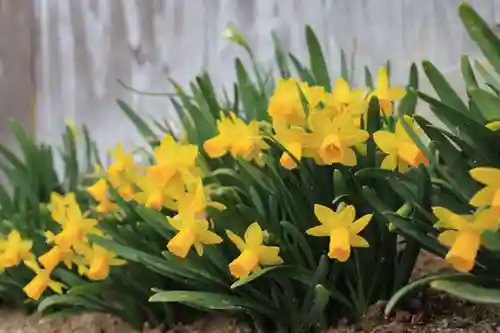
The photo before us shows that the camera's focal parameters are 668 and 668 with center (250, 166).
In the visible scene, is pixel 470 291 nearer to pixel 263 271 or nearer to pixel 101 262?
pixel 263 271

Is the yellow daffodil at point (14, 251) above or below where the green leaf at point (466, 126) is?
below

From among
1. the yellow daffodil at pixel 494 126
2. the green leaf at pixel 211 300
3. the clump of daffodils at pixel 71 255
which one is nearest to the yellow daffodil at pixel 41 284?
the clump of daffodils at pixel 71 255

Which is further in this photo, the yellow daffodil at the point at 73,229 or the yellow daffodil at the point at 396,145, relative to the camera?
the yellow daffodil at the point at 73,229

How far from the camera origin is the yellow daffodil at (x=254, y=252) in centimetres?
58

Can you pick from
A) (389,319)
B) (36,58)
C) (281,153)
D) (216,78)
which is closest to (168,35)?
(216,78)

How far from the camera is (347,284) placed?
603mm

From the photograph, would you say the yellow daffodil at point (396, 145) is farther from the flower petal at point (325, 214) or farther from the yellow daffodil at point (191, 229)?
the yellow daffodil at point (191, 229)

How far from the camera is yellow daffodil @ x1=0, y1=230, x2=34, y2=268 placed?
88 cm

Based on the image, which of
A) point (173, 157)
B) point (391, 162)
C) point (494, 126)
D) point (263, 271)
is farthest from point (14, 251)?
point (494, 126)

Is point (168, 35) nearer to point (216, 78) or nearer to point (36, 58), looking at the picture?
point (216, 78)

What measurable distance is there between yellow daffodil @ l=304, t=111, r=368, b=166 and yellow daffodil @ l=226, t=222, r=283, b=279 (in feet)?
0.28

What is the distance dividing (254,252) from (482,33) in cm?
26

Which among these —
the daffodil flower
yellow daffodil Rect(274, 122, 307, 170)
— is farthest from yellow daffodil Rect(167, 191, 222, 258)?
yellow daffodil Rect(274, 122, 307, 170)

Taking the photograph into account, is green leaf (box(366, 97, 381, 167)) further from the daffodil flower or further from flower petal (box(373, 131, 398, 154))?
the daffodil flower
